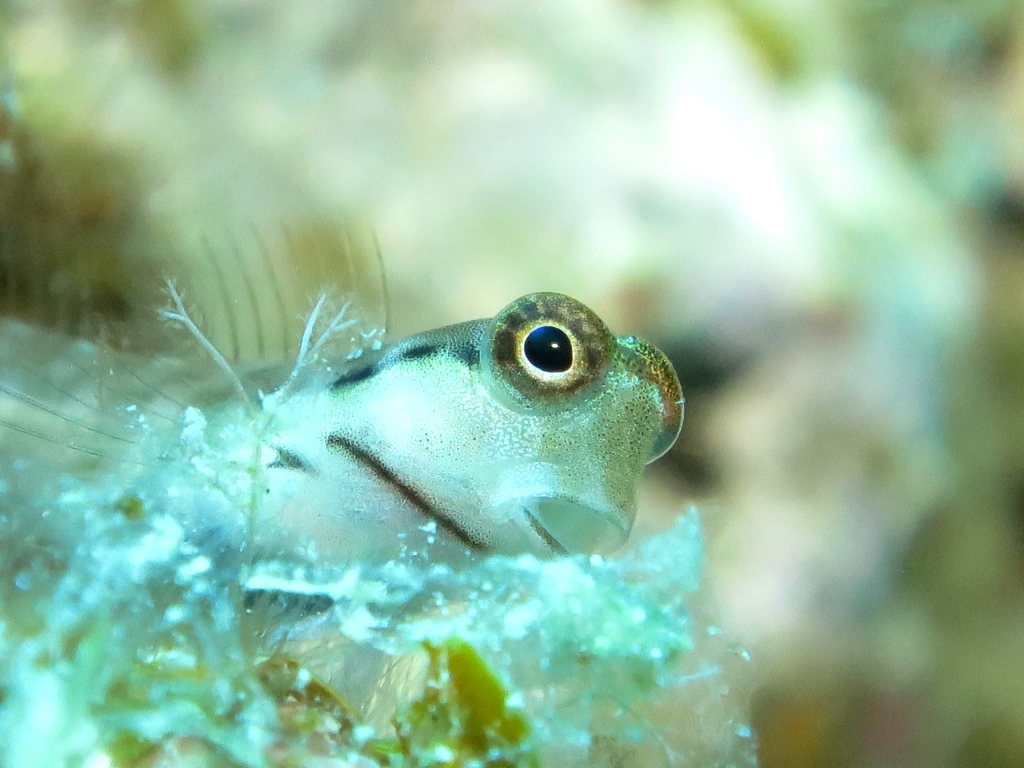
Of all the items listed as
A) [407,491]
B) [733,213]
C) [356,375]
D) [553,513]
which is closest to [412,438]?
[407,491]

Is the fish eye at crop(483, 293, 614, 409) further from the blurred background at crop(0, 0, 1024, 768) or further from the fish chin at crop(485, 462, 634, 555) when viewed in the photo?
the blurred background at crop(0, 0, 1024, 768)

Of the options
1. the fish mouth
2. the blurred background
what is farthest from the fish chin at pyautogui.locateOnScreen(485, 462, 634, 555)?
the blurred background

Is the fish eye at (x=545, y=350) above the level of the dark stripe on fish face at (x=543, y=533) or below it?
above

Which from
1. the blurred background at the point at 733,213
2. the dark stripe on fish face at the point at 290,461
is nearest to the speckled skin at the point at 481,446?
the dark stripe on fish face at the point at 290,461

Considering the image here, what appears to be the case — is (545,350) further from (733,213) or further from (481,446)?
(733,213)

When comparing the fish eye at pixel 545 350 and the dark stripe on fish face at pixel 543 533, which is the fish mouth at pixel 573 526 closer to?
the dark stripe on fish face at pixel 543 533
